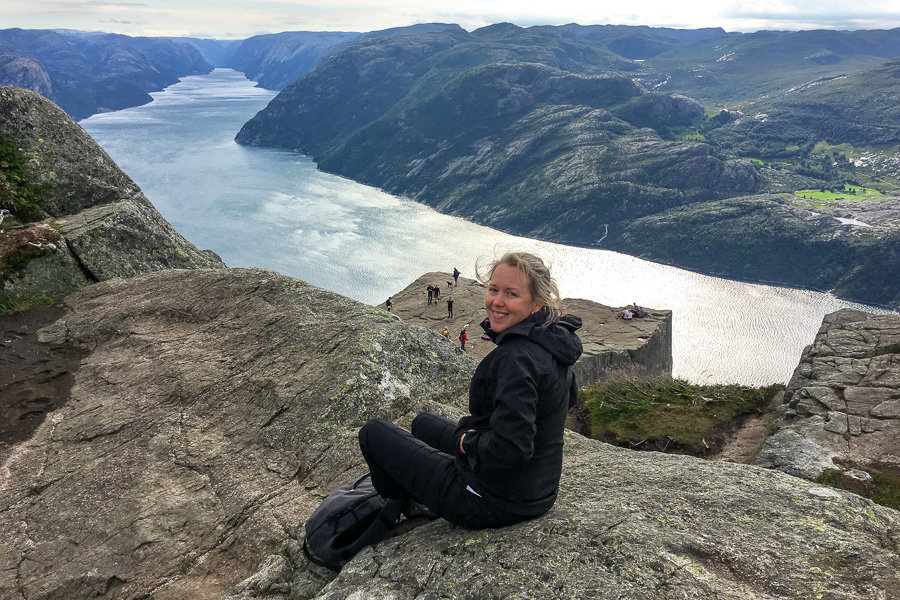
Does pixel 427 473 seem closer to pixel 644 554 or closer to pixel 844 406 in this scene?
pixel 644 554

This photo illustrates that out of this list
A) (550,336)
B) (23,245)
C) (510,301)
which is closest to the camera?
(550,336)

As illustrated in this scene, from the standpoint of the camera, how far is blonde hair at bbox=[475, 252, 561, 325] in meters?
6.56

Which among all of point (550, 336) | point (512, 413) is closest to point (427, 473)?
point (512, 413)

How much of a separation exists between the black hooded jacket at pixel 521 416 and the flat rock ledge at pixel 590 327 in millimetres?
36405

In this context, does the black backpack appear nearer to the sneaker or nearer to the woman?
the sneaker

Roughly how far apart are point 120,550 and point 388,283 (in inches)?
6244

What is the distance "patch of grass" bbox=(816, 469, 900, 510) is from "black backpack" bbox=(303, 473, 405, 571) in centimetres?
1286

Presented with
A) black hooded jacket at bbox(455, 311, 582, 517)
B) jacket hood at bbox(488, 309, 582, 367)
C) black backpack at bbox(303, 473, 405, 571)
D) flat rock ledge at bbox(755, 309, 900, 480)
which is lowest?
flat rock ledge at bbox(755, 309, 900, 480)

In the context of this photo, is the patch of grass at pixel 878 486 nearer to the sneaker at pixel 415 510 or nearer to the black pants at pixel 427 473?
the black pants at pixel 427 473

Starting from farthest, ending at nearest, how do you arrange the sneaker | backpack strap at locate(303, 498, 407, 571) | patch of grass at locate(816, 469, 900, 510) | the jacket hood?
patch of grass at locate(816, 469, 900, 510)
the sneaker
backpack strap at locate(303, 498, 407, 571)
the jacket hood

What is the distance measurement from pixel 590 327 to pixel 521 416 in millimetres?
52225

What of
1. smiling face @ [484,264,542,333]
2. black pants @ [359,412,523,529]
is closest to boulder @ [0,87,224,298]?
black pants @ [359,412,523,529]

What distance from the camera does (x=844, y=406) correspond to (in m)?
19.1

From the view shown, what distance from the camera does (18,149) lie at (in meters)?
24.6
